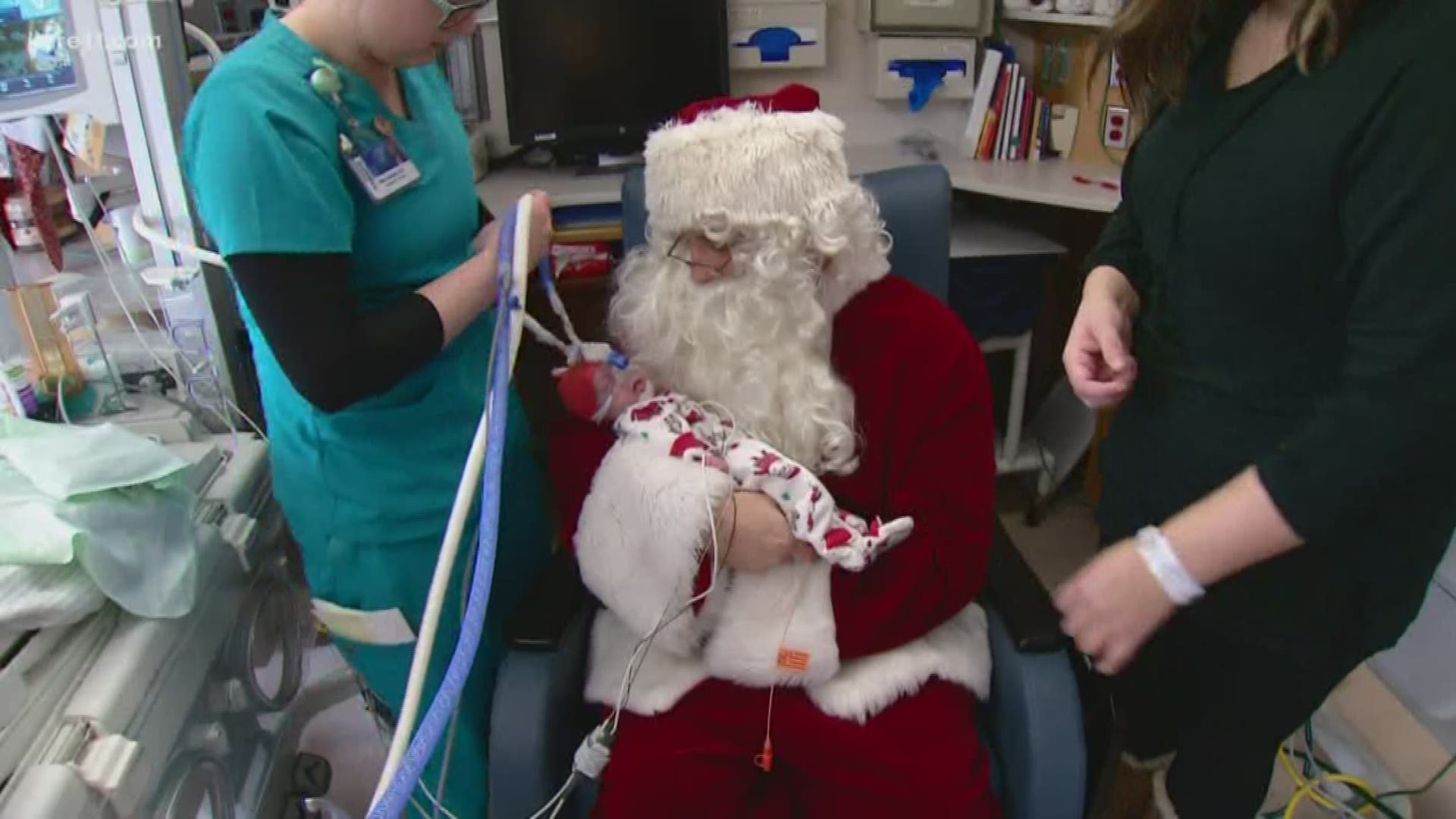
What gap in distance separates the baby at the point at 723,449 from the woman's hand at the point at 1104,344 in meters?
0.31

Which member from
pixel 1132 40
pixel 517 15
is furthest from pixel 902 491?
pixel 517 15

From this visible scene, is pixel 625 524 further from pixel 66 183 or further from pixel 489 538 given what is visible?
pixel 66 183

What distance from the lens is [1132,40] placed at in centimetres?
99

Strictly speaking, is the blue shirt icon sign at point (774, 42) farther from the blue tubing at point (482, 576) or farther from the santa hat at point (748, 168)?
the blue tubing at point (482, 576)

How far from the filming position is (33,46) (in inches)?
49.1

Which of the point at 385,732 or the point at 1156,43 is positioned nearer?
the point at 1156,43

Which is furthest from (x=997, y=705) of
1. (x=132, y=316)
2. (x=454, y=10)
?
(x=132, y=316)

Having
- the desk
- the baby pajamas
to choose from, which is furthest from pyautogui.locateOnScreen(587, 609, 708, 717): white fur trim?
the desk

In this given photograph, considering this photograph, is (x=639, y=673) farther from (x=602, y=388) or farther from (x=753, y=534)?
(x=602, y=388)

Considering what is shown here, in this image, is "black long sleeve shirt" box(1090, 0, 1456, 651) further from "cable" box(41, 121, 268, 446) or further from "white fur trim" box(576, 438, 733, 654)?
"cable" box(41, 121, 268, 446)

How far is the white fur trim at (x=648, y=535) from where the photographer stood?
1166 mm

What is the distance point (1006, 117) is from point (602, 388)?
180cm

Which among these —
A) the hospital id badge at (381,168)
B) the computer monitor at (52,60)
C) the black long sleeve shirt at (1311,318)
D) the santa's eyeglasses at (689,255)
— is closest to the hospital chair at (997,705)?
Answer: the black long sleeve shirt at (1311,318)

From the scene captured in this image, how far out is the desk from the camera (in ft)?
7.37
